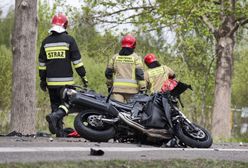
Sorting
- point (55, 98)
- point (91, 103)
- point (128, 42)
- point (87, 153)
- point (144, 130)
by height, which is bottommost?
point (144, 130)

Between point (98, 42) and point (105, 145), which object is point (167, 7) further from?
point (105, 145)

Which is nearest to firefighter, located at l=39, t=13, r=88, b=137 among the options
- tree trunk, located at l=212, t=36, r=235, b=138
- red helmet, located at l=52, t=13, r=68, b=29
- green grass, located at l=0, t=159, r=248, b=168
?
red helmet, located at l=52, t=13, r=68, b=29

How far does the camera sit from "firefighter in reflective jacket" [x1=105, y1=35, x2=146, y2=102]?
447 inches

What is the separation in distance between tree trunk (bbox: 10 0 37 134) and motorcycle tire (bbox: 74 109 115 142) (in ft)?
10.5

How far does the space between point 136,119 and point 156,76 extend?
260cm

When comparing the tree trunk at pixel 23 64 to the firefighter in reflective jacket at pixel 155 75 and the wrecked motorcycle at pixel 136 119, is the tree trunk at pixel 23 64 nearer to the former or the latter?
the firefighter in reflective jacket at pixel 155 75

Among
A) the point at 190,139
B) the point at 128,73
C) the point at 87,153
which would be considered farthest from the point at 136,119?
the point at 87,153

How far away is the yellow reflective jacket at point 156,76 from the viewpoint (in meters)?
12.4

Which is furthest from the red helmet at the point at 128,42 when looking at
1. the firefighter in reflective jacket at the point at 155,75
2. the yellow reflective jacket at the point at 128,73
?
the firefighter in reflective jacket at the point at 155,75

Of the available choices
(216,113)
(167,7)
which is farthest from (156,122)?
(216,113)

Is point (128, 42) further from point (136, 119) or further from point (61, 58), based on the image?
point (136, 119)

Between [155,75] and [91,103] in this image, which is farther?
[155,75]

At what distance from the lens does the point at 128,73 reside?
11445 millimetres

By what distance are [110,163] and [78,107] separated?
10.2 ft
